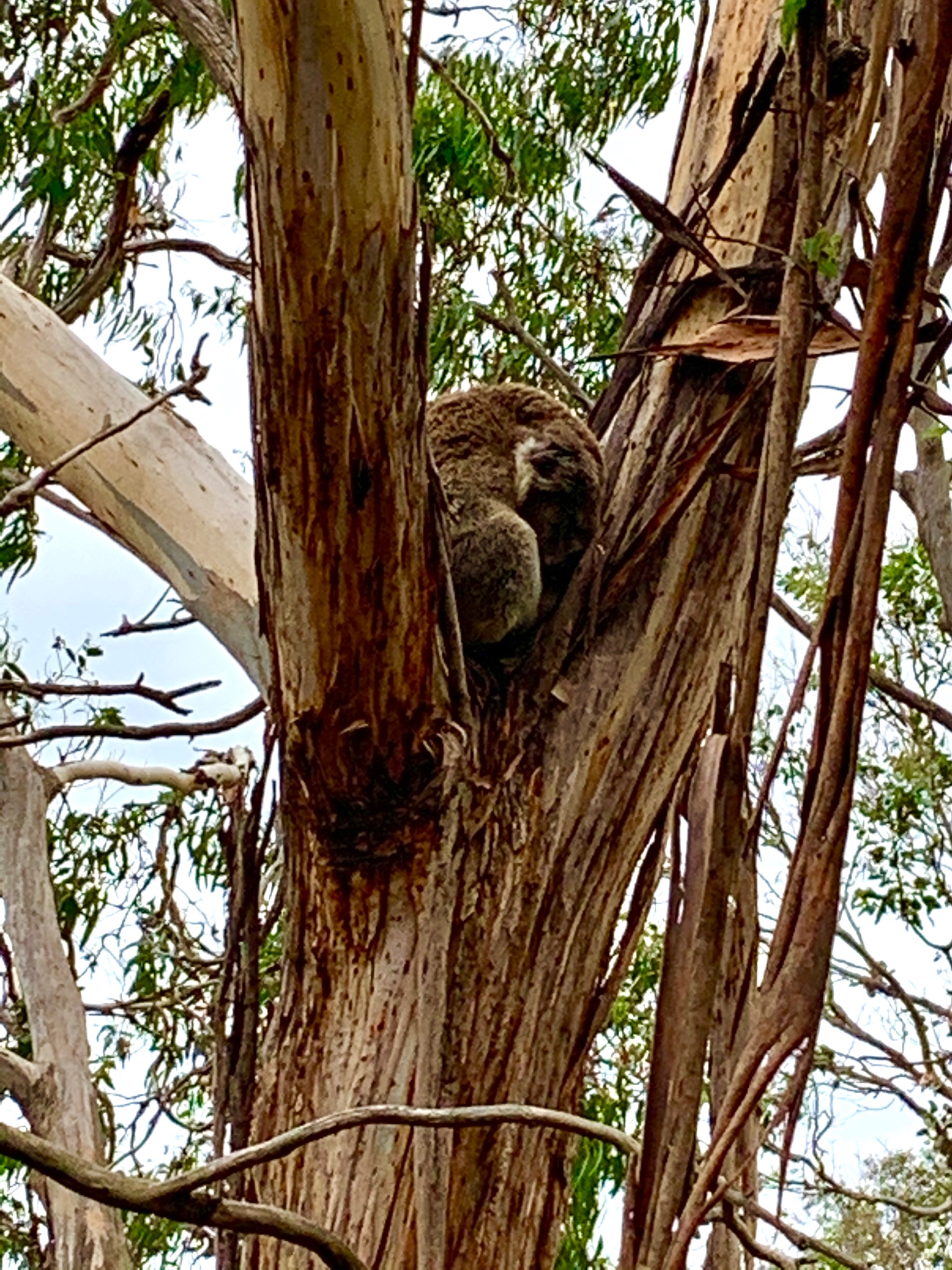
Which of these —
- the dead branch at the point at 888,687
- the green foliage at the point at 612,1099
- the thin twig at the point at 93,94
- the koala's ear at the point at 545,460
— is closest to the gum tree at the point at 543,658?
the koala's ear at the point at 545,460

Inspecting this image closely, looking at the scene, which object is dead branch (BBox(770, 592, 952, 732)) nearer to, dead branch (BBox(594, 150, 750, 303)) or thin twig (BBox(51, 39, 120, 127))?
→ dead branch (BBox(594, 150, 750, 303))

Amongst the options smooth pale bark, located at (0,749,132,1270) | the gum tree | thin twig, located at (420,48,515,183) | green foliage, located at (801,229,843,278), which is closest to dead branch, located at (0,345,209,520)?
the gum tree

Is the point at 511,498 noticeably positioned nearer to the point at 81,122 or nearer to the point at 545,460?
the point at 545,460

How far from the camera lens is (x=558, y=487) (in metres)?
2.60

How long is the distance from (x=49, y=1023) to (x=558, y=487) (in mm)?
2480

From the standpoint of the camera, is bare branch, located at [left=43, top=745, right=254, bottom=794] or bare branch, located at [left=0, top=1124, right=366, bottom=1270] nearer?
bare branch, located at [left=0, top=1124, right=366, bottom=1270]

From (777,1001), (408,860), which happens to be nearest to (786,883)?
(777,1001)

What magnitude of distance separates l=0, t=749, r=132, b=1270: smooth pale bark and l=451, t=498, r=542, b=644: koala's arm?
201 cm

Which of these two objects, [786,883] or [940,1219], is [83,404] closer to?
[786,883]

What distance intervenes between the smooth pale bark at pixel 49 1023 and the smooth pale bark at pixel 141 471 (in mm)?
1726

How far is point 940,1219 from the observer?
5906 millimetres

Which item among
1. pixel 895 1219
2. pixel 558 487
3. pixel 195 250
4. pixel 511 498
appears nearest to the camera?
pixel 558 487

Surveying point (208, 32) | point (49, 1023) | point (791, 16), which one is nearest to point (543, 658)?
point (791, 16)

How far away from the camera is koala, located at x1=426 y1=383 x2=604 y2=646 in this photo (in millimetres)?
2271
